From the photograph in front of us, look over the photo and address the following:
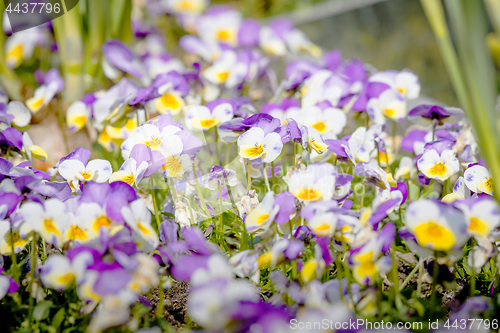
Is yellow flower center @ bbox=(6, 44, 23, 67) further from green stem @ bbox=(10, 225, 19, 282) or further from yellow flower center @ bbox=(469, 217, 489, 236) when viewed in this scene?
yellow flower center @ bbox=(469, 217, 489, 236)

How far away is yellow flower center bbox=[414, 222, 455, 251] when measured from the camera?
0.58 meters

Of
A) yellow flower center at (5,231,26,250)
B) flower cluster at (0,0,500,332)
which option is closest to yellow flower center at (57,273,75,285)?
flower cluster at (0,0,500,332)

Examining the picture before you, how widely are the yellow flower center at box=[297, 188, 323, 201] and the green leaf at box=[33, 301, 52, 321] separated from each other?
18.8 inches

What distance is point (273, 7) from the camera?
436 cm

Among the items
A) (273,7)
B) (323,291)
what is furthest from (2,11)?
(273,7)

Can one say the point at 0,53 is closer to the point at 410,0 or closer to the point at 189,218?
the point at 189,218

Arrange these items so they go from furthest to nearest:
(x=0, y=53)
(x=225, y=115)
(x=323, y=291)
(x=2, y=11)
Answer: (x=0, y=53)
(x=2, y=11)
(x=225, y=115)
(x=323, y=291)

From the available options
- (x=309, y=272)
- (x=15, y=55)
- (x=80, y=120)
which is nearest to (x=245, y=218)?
(x=309, y=272)

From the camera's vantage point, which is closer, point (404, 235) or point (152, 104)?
point (404, 235)

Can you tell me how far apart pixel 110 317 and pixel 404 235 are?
0.48 metres

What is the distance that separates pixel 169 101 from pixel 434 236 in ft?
2.95

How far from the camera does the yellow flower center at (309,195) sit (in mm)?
734

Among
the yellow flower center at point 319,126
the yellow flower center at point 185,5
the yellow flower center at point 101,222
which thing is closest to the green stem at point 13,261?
the yellow flower center at point 101,222

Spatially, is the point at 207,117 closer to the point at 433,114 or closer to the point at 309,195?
the point at 309,195
